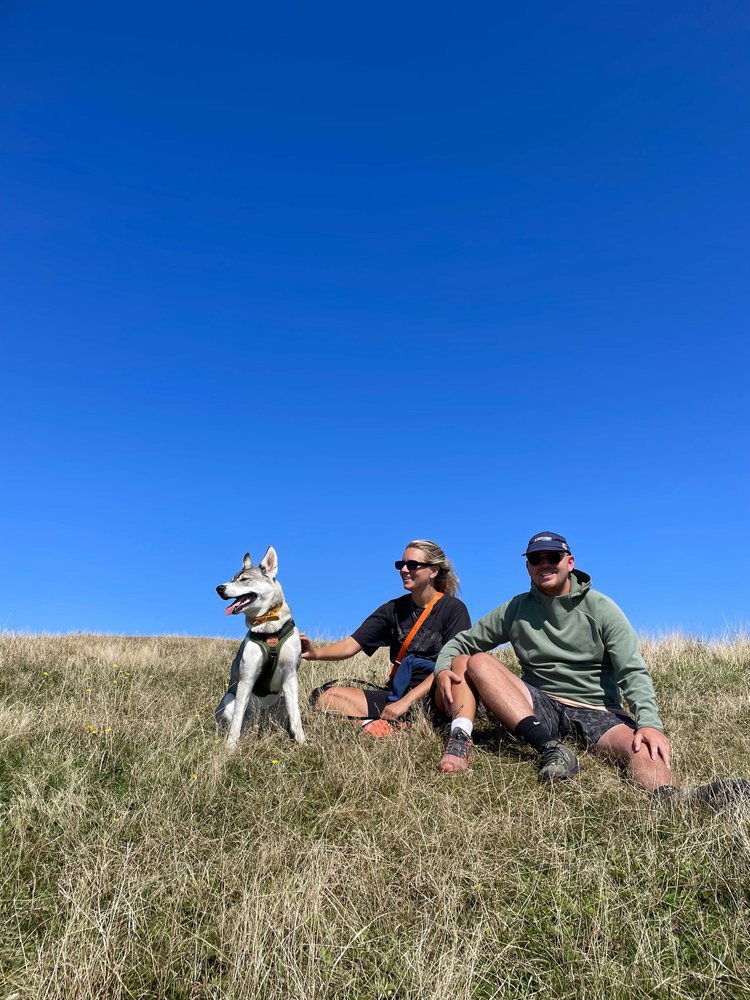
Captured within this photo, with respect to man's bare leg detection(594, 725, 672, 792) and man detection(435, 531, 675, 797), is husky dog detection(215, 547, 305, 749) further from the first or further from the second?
man's bare leg detection(594, 725, 672, 792)

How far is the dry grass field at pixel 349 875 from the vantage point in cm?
275

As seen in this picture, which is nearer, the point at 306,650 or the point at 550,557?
the point at 550,557

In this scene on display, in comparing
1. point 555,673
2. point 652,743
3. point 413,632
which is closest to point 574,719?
point 555,673

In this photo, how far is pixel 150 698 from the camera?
24.8 ft

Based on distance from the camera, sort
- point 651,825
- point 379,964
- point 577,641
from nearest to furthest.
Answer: point 379,964
point 651,825
point 577,641

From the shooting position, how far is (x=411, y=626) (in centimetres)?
736

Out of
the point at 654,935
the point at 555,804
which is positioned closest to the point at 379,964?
the point at 654,935

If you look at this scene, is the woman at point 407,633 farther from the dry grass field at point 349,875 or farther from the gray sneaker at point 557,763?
the gray sneaker at point 557,763

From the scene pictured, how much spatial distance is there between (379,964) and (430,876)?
0.61 m

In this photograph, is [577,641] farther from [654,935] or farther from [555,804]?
[654,935]

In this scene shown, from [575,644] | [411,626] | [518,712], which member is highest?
[411,626]

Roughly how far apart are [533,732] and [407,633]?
236 centimetres

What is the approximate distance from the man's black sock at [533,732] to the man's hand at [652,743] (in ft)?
2.24

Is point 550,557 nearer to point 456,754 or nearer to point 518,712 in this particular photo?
point 518,712
